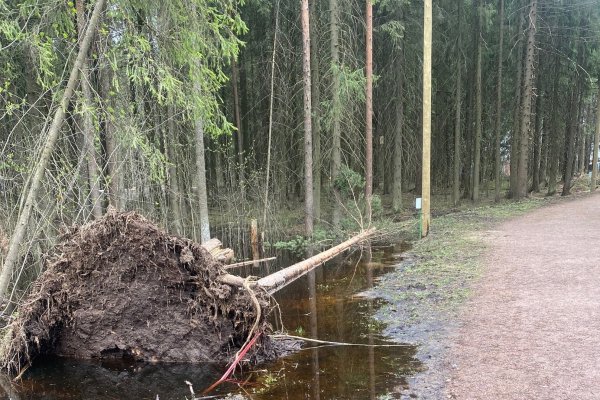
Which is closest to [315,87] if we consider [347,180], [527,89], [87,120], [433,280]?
[347,180]

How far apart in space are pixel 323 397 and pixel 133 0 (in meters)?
5.94

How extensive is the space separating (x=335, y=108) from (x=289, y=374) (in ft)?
34.4

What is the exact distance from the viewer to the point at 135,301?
238 inches

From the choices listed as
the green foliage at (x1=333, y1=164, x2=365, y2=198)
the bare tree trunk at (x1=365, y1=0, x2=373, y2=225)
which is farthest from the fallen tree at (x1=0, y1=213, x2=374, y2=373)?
the green foliage at (x1=333, y1=164, x2=365, y2=198)

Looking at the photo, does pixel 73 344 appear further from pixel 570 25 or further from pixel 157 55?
pixel 570 25

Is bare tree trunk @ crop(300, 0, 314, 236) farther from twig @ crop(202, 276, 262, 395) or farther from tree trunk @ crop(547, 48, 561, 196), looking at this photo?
tree trunk @ crop(547, 48, 561, 196)

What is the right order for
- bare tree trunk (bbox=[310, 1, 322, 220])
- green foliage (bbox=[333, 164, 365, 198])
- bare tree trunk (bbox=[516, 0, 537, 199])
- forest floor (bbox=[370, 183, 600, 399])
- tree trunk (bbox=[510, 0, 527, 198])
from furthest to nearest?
1. tree trunk (bbox=[510, 0, 527, 198])
2. bare tree trunk (bbox=[516, 0, 537, 199])
3. bare tree trunk (bbox=[310, 1, 322, 220])
4. green foliage (bbox=[333, 164, 365, 198])
5. forest floor (bbox=[370, 183, 600, 399])

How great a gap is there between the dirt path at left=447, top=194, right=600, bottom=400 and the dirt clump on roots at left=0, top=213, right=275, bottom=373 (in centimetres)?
269

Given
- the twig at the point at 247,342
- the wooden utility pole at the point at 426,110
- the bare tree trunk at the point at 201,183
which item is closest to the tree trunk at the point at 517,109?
the wooden utility pole at the point at 426,110

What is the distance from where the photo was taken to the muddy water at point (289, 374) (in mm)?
4637

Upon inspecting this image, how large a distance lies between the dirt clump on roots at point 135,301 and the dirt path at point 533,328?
8.84 feet

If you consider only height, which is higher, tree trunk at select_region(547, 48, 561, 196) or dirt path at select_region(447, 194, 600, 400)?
tree trunk at select_region(547, 48, 561, 196)

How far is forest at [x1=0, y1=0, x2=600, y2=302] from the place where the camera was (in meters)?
6.44

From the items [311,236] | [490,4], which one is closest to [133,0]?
[311,236]
